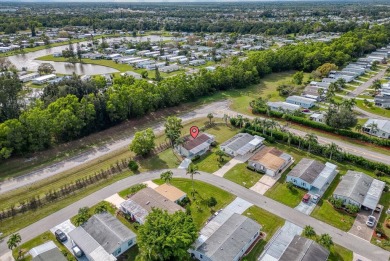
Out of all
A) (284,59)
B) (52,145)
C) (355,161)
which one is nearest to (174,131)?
(52,145)

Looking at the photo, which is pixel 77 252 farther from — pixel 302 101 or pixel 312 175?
pixel 302 101

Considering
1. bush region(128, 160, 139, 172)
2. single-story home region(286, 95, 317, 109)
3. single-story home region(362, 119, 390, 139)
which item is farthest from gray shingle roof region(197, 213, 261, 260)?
single-story home region(286, 95, 317, 109)

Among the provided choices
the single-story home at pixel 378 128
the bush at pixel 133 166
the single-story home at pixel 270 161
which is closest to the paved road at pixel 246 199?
the bush at pixel 133 166

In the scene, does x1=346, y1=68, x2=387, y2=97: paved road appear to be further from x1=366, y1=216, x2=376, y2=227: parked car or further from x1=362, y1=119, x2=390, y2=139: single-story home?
x1=366, y1=216, x2=376, y2=227: parked car

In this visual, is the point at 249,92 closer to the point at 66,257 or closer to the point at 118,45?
the point at 66,257

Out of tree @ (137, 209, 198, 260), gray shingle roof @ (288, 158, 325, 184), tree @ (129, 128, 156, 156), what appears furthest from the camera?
tree @ (129, 128, 156, 156)

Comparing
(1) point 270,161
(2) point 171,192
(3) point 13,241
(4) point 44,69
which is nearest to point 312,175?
(1) point 270,161

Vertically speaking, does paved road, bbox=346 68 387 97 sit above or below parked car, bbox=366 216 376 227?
below
